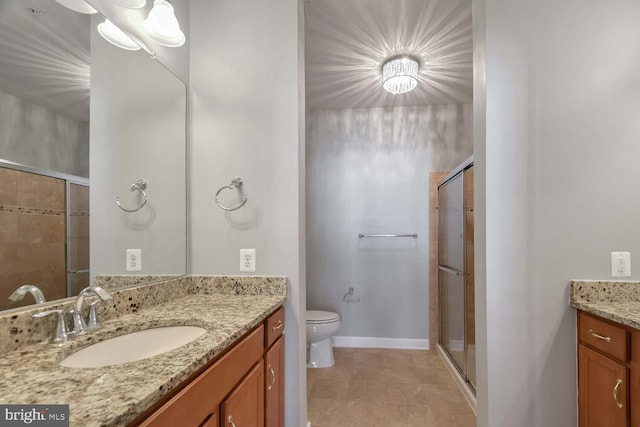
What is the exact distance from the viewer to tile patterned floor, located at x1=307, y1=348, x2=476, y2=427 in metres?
2.04

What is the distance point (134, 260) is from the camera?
1.39m

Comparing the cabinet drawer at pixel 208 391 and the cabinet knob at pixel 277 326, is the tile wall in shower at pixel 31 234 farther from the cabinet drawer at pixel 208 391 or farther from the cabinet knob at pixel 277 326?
the cabinet knob at pixel 277 326

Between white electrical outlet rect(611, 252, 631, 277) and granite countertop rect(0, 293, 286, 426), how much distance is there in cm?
165

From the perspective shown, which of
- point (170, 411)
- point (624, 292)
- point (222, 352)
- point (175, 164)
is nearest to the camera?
point (170, 411)

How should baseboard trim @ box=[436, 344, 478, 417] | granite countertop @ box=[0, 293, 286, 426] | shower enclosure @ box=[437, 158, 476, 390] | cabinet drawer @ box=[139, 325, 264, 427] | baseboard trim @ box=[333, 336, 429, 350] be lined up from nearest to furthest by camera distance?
granite countertop @ box=[0, 293, 286, 426]
cabinet drawer @ box=[139, 325, 264, 427]
baseboard trim @ box=[436, 344, 478, 417]
shower enclosure @ box=[437, 158, 476, 390]
baseboard trim @ box=[333, 336, 429, 350]

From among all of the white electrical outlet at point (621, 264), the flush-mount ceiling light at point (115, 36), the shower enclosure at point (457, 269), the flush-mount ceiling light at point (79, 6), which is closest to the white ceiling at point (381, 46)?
the shower enclosure at point (457, 269)

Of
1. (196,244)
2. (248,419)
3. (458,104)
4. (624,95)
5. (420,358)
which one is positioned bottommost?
(420,358)

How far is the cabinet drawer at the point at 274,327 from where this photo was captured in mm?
1385

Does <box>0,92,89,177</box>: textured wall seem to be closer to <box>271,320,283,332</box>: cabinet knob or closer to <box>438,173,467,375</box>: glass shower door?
<box>271,320,283,332</box>: cabinet knob

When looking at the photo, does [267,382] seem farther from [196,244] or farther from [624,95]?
[624,95]

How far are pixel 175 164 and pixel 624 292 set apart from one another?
88.0 inches

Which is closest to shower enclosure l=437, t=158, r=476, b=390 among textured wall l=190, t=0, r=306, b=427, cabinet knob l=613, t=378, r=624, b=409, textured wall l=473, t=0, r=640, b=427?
textured wall l=473, t=0, r=640, b=427

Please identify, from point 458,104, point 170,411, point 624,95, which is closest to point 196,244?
point 170,411

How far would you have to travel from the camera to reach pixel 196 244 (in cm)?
171
